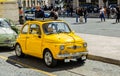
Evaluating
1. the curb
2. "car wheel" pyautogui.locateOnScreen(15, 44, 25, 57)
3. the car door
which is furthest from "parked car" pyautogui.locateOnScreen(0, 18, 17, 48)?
the curb

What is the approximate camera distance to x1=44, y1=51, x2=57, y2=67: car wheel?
36.5ft

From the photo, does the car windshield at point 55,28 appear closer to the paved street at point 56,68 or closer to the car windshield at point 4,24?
the paved street at point 56,68

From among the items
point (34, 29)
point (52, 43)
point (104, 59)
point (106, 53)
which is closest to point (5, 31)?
point (34, 29)

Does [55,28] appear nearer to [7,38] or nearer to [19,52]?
[19,52]

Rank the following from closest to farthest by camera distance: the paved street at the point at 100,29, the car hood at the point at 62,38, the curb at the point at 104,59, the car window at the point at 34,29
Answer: the car hood at the point at 62,38, the curb at the point at 104,59, the car window at the point at 34,29, the paved street at the point at 100,29

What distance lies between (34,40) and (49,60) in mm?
1206

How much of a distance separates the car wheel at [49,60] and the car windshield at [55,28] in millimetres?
855

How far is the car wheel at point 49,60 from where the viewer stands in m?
11.1

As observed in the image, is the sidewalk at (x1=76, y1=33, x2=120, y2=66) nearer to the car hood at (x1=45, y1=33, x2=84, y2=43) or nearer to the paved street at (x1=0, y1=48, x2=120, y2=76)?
the paved street at (x1=0, y1=48, x2=120, y2=76)

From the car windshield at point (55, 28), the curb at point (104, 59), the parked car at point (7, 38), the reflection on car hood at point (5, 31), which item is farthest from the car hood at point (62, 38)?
the reflection on car hood at point (5, 31)

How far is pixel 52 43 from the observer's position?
36.6 ft

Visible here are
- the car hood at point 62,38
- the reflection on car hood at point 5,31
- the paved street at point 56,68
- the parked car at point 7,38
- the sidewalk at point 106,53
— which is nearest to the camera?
the paved street at point 56,68

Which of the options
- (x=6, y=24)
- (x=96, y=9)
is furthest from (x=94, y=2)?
(x=6, y=24)

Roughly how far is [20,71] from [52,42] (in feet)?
4.61
